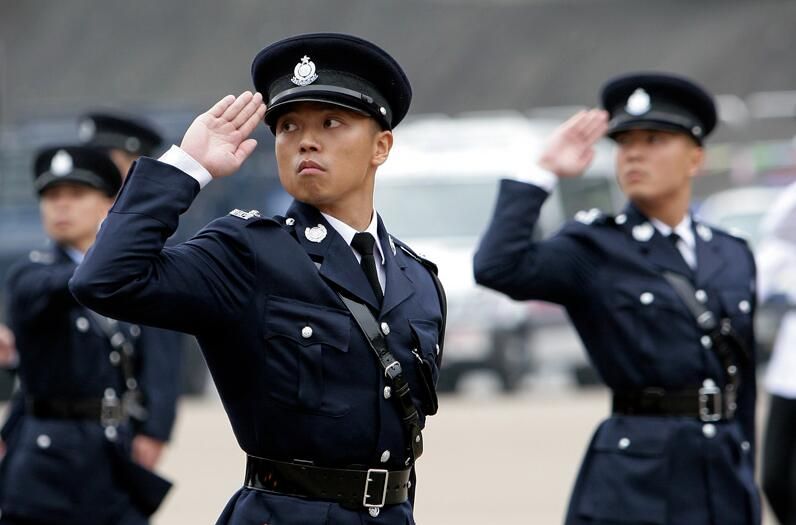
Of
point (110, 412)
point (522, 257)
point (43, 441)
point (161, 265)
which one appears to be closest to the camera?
point (161, 265)

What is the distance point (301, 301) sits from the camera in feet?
13.9

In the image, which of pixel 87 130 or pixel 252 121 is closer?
pixel 252 121

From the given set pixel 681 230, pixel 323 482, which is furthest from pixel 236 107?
pixel 681 230

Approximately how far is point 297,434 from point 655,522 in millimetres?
1965

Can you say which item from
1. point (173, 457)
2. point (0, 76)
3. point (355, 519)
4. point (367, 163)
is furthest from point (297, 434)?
point (0, 76)

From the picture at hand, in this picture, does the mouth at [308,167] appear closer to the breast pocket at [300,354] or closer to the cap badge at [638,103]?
the breast pocket at [300,354]

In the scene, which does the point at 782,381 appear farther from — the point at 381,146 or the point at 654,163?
the point at 381,146

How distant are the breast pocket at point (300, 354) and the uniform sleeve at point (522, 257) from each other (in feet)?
5.50

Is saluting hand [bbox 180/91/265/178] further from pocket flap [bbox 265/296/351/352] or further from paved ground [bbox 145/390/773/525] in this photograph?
→ paved ground [bbox 145/390/773/525]

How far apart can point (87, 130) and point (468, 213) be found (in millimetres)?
10831

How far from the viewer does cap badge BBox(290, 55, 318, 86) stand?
4340 millimetres

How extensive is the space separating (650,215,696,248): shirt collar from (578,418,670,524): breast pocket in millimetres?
668

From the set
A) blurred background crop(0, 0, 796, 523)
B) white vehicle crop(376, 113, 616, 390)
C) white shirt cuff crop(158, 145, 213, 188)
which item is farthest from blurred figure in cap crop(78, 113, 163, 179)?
white vehicle crop(376, 113, 616, 390)

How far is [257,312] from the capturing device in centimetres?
420
